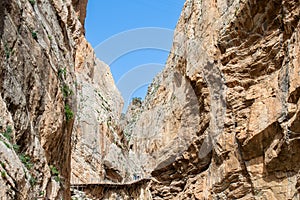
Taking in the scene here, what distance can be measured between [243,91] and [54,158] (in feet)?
30.8

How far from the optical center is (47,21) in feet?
44.2

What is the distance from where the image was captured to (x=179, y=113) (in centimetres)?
2455

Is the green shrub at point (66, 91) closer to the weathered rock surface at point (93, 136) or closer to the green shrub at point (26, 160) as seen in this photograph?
the green shrub at point (26, 160)

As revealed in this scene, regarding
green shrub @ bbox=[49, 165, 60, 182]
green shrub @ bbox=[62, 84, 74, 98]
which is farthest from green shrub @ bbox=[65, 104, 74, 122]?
green shrub @ bbox=[49, 165, 60, 182]

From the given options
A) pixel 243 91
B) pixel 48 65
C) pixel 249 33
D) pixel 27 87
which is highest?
pixel 249 33

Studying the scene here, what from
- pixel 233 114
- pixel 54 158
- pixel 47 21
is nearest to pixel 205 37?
pixel 233 114

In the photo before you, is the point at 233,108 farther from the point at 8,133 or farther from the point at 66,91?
the point at 8,133

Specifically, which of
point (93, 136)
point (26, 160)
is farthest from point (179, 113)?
point (26, 160)

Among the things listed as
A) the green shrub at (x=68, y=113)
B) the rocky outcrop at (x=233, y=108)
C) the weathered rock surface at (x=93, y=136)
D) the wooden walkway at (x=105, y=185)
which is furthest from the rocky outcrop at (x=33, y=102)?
the weathered rock surface at (x=93, y=136)

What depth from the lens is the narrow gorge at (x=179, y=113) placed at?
1014 centimetres

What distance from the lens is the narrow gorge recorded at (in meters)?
10.1

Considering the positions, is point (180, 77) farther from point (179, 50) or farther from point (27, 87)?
point (27, 87)

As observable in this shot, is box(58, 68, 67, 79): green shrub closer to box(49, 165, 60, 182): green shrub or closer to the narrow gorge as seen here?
the narrow gorge

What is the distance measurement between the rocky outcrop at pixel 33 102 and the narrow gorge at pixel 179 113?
0.03 meters
